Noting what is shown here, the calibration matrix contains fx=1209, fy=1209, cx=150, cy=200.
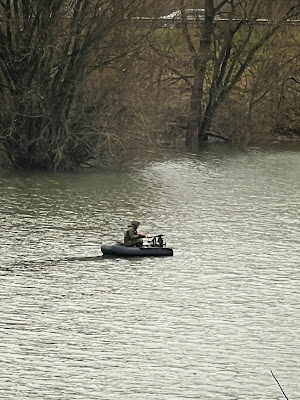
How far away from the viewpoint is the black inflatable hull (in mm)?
20938

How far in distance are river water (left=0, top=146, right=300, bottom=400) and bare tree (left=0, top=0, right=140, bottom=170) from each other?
1073 millimetres

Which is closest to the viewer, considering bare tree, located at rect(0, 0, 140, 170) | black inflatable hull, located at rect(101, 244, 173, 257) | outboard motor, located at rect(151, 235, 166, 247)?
black inflatable hull, located at rect(101, 244, 173, 257)

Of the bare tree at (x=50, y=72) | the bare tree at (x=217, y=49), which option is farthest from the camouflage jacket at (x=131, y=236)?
the bare tree at (x=217, y=49)

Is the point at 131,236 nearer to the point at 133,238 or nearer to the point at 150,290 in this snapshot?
the point at 133,238

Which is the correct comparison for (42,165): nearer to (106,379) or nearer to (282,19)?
(282,19)

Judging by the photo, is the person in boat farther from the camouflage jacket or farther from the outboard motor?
the outboard motor

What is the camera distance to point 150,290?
18.8m

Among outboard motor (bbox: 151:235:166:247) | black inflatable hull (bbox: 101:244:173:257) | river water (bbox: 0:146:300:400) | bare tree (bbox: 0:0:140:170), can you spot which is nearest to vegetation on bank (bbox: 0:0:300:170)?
bare tree (bbox: 0:0:140:170)

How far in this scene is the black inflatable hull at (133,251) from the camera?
2094cm

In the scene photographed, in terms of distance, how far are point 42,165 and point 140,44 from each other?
4143mm

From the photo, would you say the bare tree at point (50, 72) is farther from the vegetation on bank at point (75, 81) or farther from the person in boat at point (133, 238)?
the person in boat at point (133, 238)

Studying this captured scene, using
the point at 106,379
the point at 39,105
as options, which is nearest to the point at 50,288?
the point at 106,379

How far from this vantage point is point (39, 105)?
3055 centimetres

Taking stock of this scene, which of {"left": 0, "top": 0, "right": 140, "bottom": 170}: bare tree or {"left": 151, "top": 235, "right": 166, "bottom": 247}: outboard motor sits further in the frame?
{"left": 0, "top": 0, "right": 140, "bottom": 170}: bare tree
